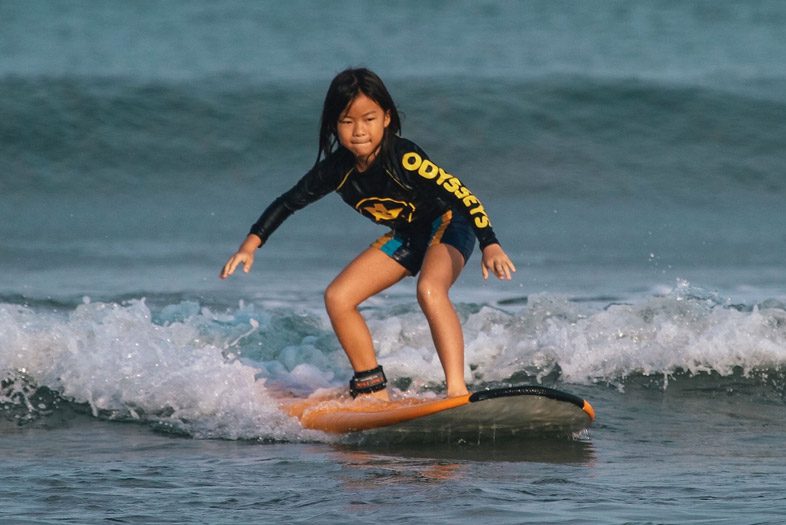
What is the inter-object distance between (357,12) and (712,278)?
11.4m

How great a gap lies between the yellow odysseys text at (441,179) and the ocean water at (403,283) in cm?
102

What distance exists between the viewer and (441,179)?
6.11 m

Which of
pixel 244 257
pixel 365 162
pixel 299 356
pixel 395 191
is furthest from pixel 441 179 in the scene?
pixel 299 356

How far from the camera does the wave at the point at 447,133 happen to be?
52.4 ft

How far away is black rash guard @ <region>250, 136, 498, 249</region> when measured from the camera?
611cm

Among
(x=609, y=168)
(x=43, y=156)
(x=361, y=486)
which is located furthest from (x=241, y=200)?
(x=361, y=486)

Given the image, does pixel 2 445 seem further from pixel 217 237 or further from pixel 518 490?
pixel 217 237

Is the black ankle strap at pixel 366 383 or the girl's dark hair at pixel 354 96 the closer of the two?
the girl's dark hair at pixel 354 96

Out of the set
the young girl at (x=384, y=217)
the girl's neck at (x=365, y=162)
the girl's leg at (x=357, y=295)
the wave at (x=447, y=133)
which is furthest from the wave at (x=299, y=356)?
the wave at (x=447, y=133)

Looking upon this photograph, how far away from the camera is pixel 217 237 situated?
13.2m

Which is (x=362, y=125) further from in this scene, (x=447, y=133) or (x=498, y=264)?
(x=447, y=133)

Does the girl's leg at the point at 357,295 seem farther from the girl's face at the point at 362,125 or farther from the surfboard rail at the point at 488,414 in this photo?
the girl's face at the point at 362,125

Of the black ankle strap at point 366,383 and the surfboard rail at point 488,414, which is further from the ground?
the black ankle strap at point 366,383

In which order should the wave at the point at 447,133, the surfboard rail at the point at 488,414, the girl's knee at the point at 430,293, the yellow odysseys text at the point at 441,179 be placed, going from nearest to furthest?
the surfboard rail at the point at 488,414 → the girl's knee at the point at 430,293 → the yellow odysseys text at the point at 441,179 → the wave at the point at 447,133
